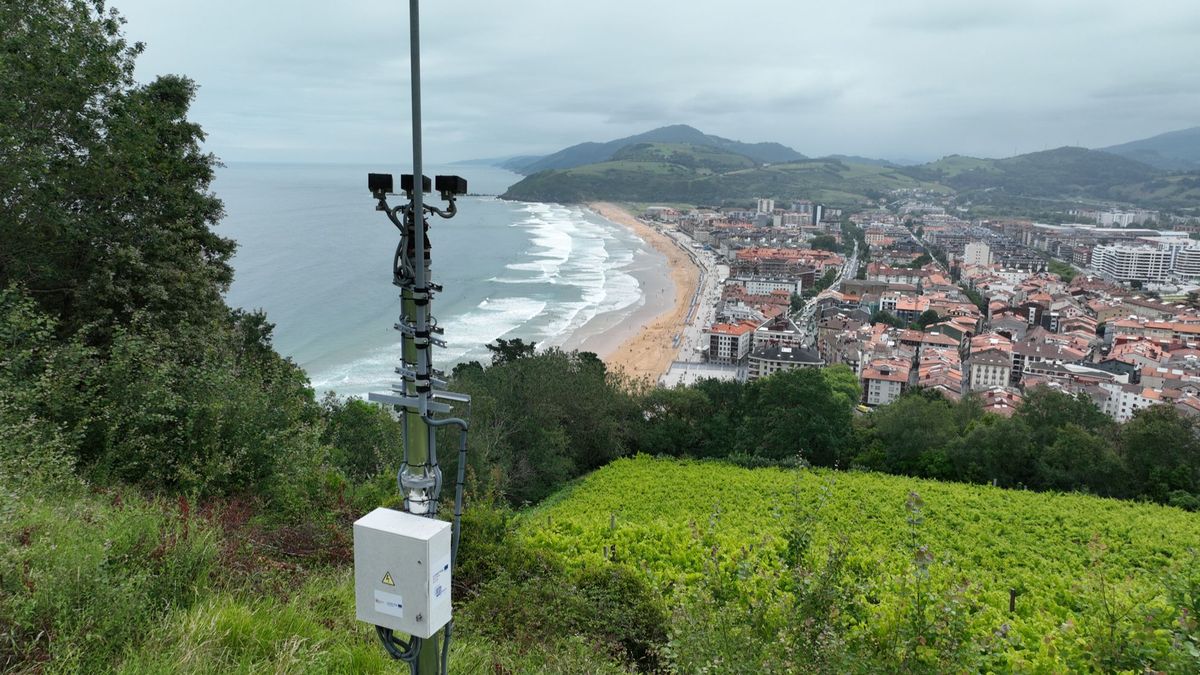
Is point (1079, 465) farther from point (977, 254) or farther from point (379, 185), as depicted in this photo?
point (977, 254)

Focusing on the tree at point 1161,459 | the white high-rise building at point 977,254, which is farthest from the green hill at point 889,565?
the white high-rise building at point 977,254

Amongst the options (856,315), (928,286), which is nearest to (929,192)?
(928,286)

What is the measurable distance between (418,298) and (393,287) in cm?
3326

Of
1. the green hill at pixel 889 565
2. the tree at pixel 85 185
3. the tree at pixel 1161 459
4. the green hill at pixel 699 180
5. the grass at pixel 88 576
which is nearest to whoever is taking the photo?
the grass at pixel 88 576

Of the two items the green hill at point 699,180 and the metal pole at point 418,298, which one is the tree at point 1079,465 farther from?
the green hill at point 699,180

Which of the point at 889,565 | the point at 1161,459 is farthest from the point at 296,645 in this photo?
the point at 1161,459

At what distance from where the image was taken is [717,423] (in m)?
19.9

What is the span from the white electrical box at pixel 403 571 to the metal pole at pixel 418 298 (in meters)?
0.14

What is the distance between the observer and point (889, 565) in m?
7.06

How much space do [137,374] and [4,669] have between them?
12.9ft

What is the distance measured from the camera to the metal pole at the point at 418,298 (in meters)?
2.19

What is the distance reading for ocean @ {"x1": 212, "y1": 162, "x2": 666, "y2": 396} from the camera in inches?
1125

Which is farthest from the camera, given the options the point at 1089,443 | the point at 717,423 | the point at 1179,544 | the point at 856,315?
the point at 856,315

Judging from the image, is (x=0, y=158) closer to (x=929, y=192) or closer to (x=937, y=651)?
(x=937, y=651)
